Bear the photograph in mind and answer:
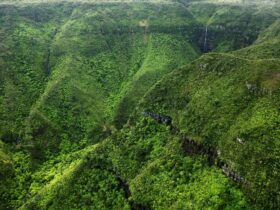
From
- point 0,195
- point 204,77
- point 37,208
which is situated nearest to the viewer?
point 37,208

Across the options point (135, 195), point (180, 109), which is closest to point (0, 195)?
point (135, 195)

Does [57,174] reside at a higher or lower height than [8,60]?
lower

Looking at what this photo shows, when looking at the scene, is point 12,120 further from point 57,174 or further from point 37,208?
point 37,208

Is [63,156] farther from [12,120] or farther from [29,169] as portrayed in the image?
[12,120]

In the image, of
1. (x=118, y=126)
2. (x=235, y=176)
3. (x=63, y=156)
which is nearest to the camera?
(x=235, y=176)

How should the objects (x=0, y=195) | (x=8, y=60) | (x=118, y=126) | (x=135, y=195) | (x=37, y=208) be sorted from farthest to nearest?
(x=8, y=60) → (x=118, y=126) → (x=0, y=195) → (x=37, y=208) → (x=135, y=195)

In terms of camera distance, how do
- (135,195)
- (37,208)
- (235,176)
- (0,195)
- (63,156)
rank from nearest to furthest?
(235,176) → (135,195) → (37,208) → (0,195) → (63,156)

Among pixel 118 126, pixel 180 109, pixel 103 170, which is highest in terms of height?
pixel 180 109

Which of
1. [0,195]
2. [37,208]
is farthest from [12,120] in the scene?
[37,208]

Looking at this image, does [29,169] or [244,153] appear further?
[29,169]
